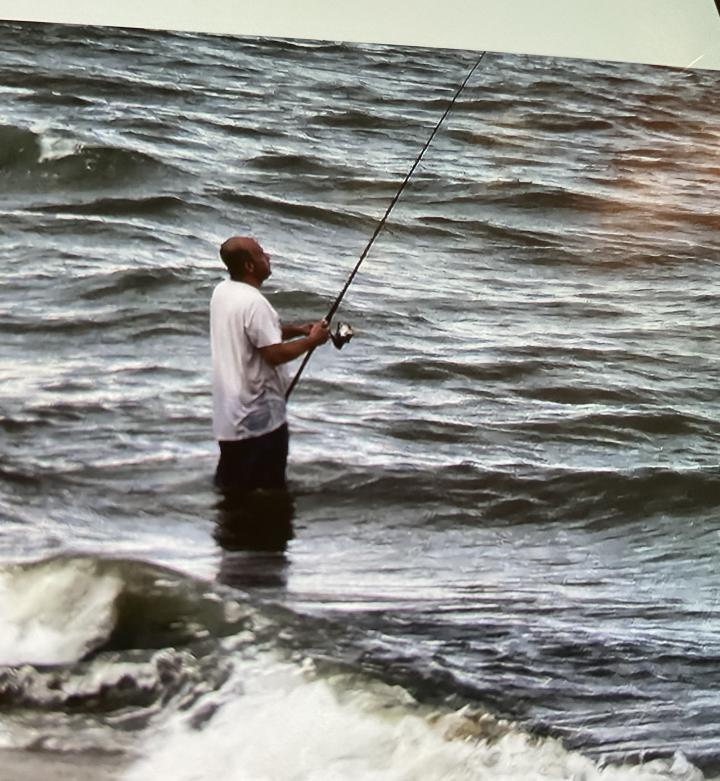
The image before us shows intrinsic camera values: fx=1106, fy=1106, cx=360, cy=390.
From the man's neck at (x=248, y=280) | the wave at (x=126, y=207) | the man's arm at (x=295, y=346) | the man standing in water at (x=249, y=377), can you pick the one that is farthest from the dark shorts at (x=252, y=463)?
the wave at (x=126, y=207)

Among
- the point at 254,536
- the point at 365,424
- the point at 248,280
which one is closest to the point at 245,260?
the point at 248,280

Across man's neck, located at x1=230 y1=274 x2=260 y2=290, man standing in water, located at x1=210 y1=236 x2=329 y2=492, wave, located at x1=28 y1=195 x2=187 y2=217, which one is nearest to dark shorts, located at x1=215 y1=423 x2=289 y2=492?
man standing in water, located at x1=210 y1=236 x2=329 y2=492

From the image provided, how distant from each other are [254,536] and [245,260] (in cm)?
47

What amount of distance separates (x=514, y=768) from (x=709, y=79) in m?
1.53

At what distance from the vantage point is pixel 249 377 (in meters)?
1.79

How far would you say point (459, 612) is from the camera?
1719 mm

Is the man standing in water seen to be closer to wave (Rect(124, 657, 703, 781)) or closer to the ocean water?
the ocean water

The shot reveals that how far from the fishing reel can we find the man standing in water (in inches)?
0.7

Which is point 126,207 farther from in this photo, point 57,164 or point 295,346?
point 295,346

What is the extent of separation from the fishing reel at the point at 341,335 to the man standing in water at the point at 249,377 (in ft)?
0.06

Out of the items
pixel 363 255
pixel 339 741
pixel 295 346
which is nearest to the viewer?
pixel 339 741

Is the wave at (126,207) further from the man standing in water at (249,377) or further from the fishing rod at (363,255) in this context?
the fishing rod at (363,255)

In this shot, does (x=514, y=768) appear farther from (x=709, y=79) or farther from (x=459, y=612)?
(x=709, y=79)

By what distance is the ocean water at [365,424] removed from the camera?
5.21 ft
